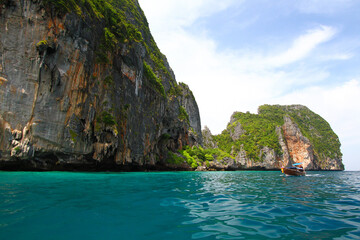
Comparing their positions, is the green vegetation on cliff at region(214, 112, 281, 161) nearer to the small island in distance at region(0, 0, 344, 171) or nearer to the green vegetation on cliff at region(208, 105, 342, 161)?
the green vegetation on cliff at region(208, 105, 342, 161)

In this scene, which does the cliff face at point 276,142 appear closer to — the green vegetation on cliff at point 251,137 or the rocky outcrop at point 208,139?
the green vegetation on cliff at point 251,137

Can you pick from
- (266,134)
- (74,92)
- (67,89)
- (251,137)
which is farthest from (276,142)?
(67,89)

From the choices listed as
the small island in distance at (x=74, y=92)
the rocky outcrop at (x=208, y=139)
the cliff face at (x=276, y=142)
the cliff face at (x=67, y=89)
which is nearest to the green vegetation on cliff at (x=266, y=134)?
the cliff face at (x=276, y=142)

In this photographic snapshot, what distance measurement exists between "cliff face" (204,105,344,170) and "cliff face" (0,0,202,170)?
198 ft

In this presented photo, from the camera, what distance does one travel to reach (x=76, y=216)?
5047 millimetres

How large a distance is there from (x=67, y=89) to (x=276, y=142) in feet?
323

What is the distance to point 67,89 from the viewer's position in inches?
922

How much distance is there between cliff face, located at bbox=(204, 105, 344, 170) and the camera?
91312mm

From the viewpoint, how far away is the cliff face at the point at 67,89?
67.1ft

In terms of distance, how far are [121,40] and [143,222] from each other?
107ft

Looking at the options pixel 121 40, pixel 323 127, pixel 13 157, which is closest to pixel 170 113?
pixel 121 40

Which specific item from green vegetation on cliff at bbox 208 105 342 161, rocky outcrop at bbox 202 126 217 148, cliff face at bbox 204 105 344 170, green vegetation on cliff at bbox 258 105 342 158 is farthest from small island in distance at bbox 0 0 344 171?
green vegetation on cliff at bbox 258 105 342 158

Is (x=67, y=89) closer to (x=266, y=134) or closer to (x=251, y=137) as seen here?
(x=251, y=137)

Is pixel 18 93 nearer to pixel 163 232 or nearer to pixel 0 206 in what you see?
pixel 0 206
